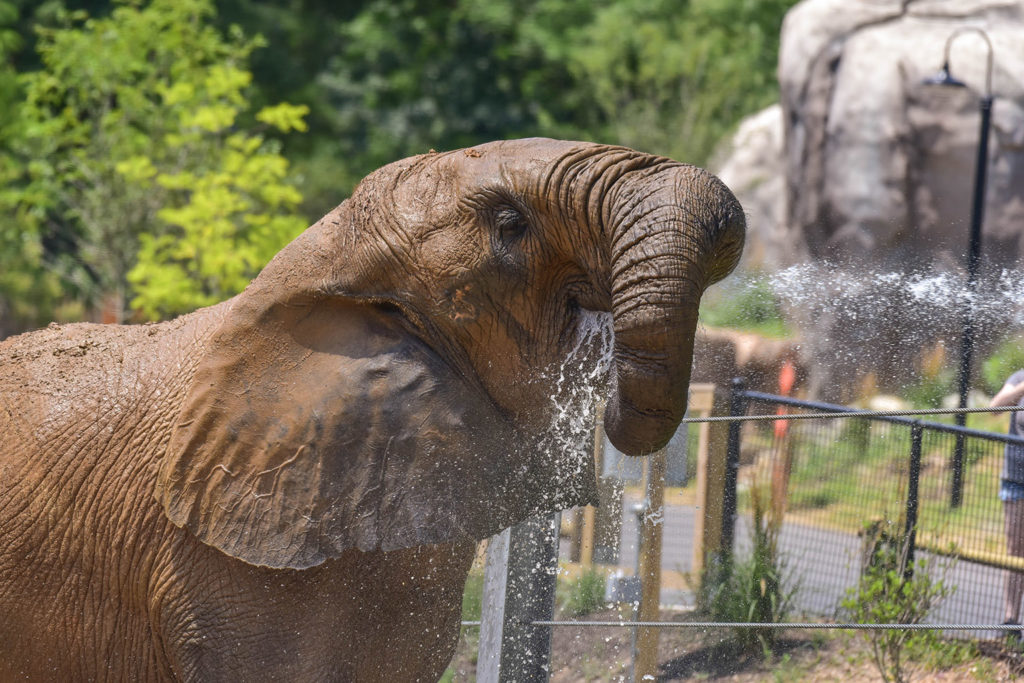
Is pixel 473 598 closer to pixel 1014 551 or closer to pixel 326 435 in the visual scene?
pixel 1014 551

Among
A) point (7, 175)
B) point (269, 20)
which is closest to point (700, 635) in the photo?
point (7, 175)

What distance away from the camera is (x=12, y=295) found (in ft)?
54.5

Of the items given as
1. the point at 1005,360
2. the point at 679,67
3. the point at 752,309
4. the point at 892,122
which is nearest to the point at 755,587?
the point at 752,309

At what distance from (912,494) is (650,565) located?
3.40 ft

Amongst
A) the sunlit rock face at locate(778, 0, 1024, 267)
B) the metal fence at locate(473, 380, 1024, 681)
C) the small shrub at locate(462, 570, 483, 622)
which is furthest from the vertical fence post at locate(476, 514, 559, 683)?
the sunlit rock face at locate(778, 0, 1024, 267)

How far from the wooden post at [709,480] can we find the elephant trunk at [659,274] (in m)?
2.71

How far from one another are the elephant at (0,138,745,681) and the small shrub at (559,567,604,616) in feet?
5.07

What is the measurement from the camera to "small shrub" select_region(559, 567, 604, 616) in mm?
4906

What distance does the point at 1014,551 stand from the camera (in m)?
4.68

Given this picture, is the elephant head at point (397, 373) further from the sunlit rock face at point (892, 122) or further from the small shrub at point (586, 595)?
the sunlit rock face at point (892, 122)

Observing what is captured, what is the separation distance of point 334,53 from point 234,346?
2203 centimetres

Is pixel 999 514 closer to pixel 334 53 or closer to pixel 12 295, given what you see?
pixel 12 295

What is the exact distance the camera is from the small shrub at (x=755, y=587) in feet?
17.0

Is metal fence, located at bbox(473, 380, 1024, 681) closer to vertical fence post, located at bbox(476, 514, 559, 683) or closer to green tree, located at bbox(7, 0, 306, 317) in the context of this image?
vertical fence post, located at bbox(476, 514, 559, 683)
